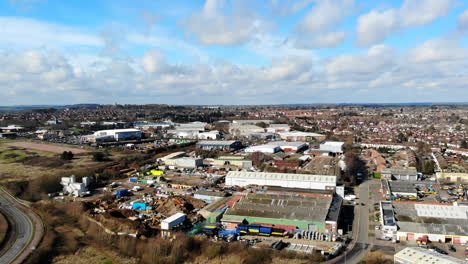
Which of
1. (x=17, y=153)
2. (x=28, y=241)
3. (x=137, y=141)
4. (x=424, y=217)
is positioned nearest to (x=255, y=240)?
(x=424, y=217)

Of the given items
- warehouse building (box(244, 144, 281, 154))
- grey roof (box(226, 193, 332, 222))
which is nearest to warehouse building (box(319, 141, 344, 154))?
warehouse building (box(244, 144, 281, 154))

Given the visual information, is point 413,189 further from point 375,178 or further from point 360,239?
point 360,239

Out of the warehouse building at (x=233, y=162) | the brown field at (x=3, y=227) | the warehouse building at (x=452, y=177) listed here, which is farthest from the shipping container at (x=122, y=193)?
the warehouse building at (x=452, y=177)

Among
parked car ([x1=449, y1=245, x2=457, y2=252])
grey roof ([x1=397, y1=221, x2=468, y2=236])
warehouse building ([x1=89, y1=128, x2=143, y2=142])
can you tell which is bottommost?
parked car ([x1=449, y1=245, x2=457, y2=252])

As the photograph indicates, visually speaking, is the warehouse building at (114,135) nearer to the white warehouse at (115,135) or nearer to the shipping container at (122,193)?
the white warehouse at (115,135)

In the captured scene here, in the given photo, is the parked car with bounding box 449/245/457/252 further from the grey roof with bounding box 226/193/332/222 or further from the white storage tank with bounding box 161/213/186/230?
the white storage tank with bounding box 161/213/186/230

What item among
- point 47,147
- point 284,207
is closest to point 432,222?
point 284,207
